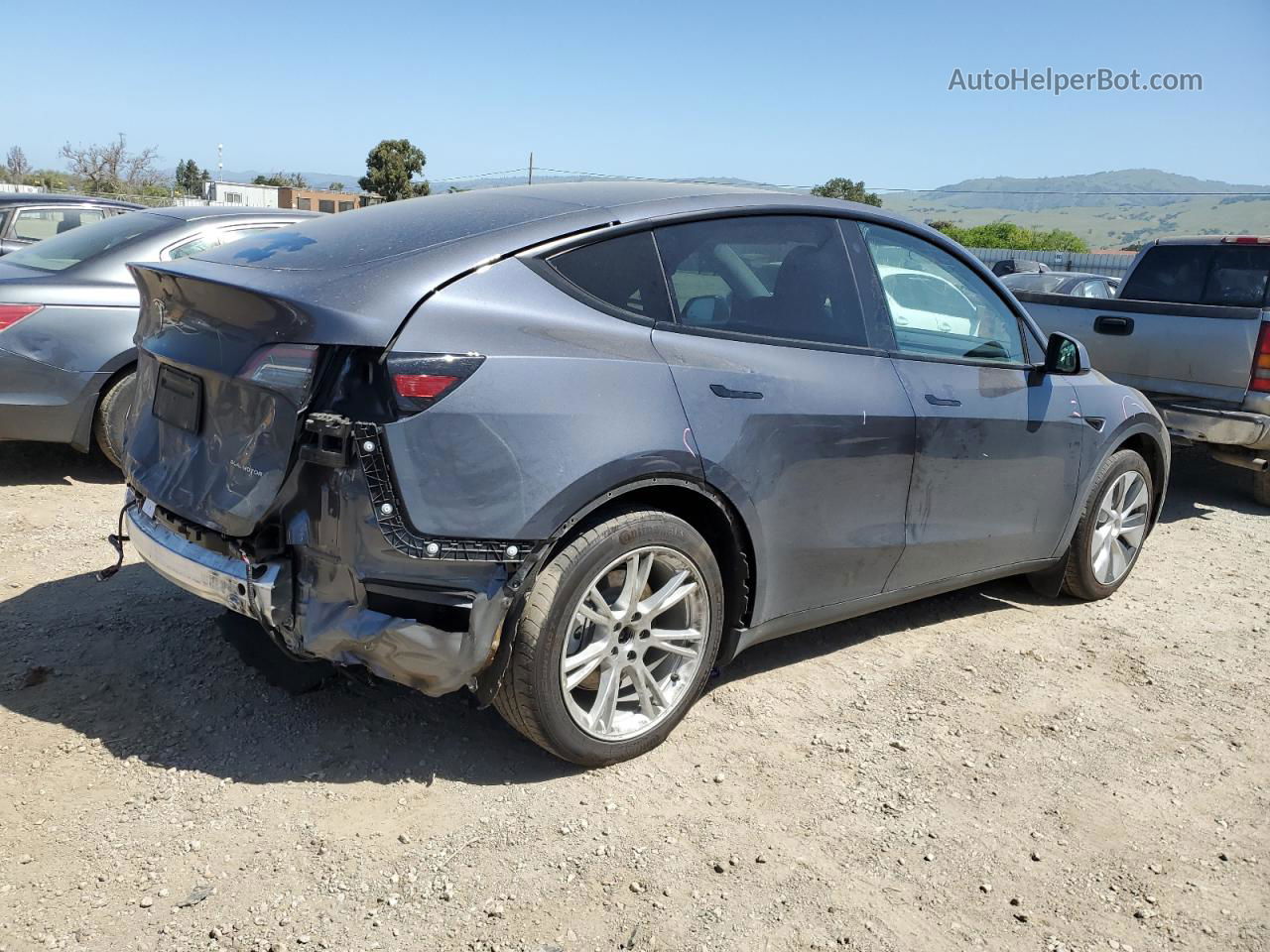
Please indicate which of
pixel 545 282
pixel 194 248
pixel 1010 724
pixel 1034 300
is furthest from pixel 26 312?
pixel 1034 300

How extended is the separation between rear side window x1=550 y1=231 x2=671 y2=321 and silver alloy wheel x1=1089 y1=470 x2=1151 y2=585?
9.24 ft

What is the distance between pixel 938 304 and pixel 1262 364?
12.1ft

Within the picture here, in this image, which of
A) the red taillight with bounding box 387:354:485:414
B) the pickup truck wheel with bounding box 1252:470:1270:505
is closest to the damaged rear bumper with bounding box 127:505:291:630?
the red taillight with bounding box 387:354:485:414

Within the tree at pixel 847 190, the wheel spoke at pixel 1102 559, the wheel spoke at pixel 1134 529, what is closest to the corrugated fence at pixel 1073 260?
the tree at pixel 847 190

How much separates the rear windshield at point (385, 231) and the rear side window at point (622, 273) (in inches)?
7.7

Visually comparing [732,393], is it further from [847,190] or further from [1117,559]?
[847,190]

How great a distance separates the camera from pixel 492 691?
9.98 feet

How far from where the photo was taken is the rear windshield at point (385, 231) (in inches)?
123

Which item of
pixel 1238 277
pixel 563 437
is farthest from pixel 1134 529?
pixel 1238 277

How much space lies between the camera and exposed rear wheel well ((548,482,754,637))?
3.19 meters

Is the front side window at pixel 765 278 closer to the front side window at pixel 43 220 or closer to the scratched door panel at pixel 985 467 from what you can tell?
the scratched door panel at pixel 985 467

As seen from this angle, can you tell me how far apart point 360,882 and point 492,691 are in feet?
1.99

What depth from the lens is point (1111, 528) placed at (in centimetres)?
524

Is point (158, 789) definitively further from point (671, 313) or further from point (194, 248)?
point (194, 248)
